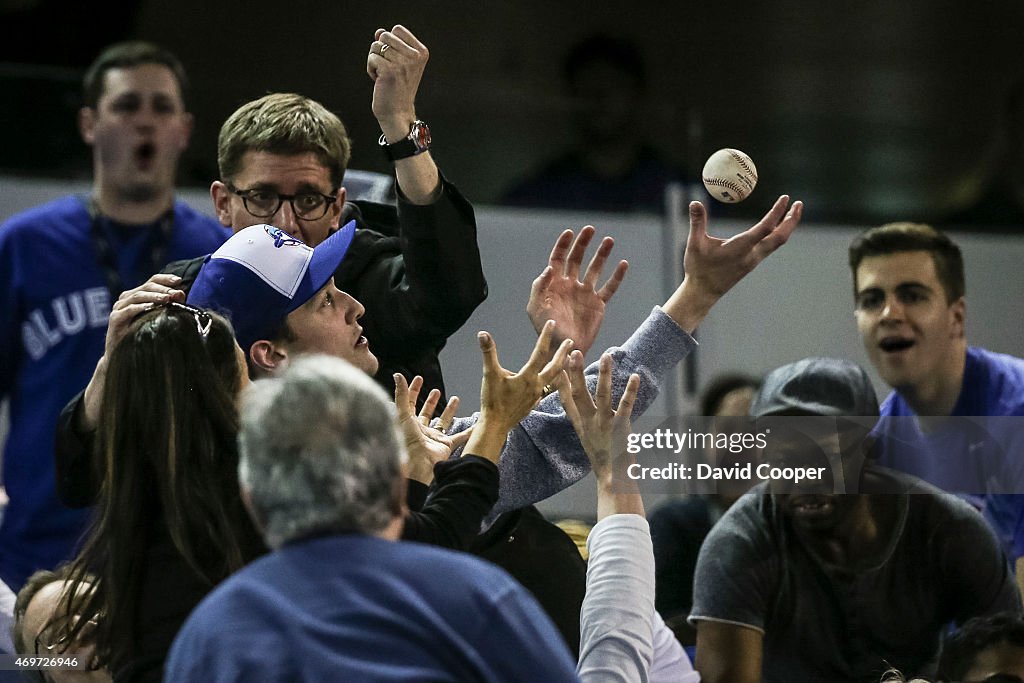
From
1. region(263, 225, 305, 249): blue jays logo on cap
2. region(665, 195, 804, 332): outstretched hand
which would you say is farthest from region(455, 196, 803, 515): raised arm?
region(263, 225, 305, 249): blue jays logo on cap

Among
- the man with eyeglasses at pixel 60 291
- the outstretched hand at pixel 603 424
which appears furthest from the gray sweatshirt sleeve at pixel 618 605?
the man with eyeglasses at pixel 60 291

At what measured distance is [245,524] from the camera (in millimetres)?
1683

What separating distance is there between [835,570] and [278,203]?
1101mm

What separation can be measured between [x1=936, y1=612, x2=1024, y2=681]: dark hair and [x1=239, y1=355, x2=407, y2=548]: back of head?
1322 mm

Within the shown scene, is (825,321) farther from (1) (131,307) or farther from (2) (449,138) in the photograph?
(1) (131,307)

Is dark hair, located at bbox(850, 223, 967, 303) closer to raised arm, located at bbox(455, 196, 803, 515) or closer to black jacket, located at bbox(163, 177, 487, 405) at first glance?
raised arm, located at bbox(455, 196, 803, 515)

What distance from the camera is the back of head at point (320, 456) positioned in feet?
4.24

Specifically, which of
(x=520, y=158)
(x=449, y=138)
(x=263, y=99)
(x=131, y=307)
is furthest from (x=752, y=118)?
(x=131, y=307)

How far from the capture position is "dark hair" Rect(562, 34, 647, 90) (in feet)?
12.2

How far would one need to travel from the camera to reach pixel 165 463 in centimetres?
168

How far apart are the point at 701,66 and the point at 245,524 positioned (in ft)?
9.20

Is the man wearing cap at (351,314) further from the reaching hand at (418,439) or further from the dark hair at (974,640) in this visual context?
the dark hair at (974,640)

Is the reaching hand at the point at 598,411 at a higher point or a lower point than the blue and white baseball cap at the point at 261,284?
lower

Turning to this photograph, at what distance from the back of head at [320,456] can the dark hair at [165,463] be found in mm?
343
